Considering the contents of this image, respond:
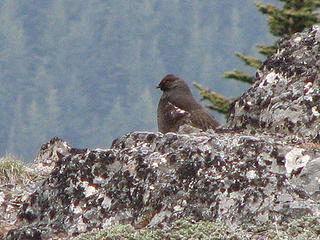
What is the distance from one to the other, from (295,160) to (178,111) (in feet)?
21.2

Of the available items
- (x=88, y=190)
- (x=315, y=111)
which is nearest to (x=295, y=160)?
(x=315, y=111)

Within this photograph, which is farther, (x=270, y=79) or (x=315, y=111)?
(x=270, y=79)

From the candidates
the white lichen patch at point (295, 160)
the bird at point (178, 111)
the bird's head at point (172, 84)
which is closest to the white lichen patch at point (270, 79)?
the white lichen patch at point (295, 160)

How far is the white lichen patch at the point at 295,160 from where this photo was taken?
292 inches

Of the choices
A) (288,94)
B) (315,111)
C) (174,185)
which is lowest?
(174,185)

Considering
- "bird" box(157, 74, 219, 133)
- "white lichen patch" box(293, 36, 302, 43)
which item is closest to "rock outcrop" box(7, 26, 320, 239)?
"white lichen patch" box(293, 36, 302, 43)

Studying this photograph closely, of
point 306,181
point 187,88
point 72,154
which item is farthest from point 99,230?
point 187,88

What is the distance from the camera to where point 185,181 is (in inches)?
297

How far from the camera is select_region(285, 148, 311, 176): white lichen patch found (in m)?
7.41

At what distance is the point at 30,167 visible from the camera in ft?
41.4

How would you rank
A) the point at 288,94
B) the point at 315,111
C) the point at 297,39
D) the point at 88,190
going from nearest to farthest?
the point at 88,190 → the point at 315,111 → the point at 288,94 → the point at 297,39

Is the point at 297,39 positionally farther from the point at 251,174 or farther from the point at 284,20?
the point at 284,20

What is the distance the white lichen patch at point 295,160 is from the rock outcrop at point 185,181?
0.01 metres

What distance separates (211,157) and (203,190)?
494 mm
